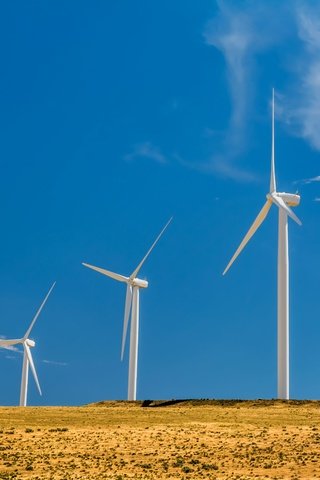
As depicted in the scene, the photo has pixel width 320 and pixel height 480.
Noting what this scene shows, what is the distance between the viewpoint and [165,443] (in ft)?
190

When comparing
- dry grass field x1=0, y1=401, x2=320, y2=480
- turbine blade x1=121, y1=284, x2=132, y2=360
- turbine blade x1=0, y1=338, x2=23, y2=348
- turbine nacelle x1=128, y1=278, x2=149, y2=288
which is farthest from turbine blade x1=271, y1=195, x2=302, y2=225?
turbine blade x1=0, y1=338, x2=23, y2=348

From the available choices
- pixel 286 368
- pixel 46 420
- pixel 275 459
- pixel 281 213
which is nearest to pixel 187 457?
pixel 275 459

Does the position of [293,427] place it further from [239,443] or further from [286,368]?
[286,368]

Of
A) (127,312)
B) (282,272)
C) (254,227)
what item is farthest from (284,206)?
(127,312)

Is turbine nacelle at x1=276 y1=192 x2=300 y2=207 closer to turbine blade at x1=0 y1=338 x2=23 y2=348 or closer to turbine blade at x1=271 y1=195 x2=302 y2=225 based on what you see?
turbine blade at x1=271 y1=195 x2=302 y2=225

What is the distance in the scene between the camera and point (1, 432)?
64.8 metres

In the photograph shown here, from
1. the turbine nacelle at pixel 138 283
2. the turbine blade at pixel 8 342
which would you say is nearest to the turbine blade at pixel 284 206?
the turbine nacelle at pixel 138 283

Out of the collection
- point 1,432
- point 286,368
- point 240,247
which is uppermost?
point 240,247

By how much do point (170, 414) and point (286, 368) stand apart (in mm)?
17285

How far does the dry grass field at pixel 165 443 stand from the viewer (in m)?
49.0

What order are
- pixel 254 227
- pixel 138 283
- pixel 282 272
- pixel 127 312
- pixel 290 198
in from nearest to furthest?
1. pixel 282 272
2. pixel 254 227
3. pixel 290 198
4. pixel 127 312
5. pixel 138 283

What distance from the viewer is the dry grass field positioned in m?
49.0

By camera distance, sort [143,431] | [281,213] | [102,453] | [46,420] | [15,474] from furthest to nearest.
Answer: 1. [281,213]
2. [46,420]
3. [143,431]
4. [102,453]
5. [15,474]

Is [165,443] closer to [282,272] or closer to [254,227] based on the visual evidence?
[282,272]
